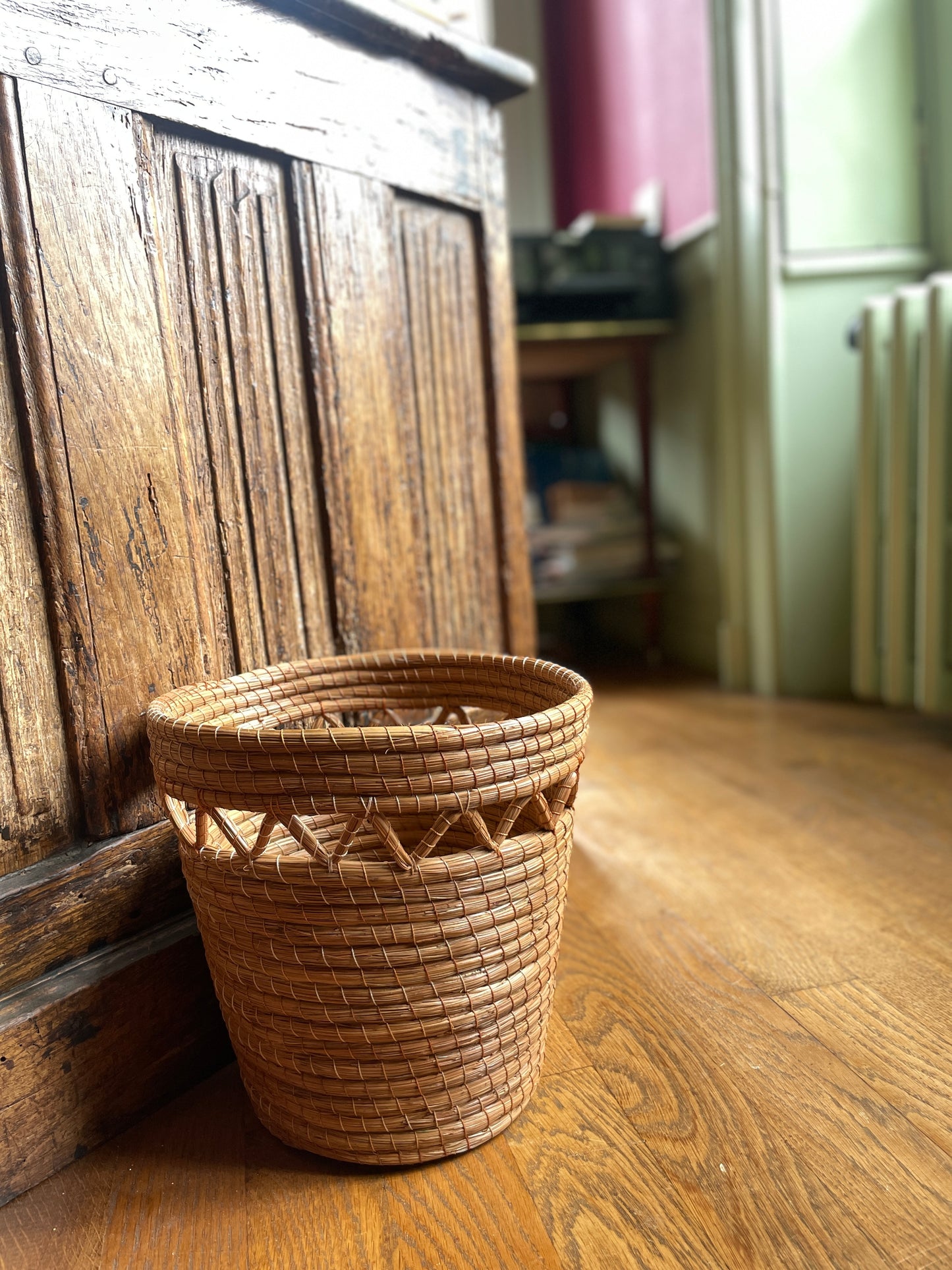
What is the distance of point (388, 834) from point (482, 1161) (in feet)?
0.91

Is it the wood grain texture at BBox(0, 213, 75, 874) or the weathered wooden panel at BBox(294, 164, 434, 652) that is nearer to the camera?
the wood grain texture at BBox(0, 213, 75, 874)

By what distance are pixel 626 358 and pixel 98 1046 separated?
2228 mm

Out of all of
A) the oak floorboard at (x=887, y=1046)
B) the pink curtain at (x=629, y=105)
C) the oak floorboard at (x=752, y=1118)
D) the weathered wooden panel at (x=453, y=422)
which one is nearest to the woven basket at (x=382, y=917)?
the oak floorboard at (x=752, y=1118)

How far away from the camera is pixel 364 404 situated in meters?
1.01

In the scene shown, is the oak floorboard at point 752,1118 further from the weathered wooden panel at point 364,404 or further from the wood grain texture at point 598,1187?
the weathered wooden panel at point 364,404

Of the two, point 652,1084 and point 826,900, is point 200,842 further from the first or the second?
point 826,900

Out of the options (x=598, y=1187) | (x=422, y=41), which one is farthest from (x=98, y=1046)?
(x=422, y=41)

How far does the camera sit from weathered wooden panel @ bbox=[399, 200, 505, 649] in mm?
1098

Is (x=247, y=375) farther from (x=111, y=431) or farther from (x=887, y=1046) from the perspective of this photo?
(x=887, y=1046)

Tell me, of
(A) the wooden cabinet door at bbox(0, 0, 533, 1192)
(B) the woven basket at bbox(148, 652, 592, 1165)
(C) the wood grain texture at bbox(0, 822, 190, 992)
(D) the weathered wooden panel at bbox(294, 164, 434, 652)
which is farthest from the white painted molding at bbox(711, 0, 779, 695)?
(C) the wood grain texture at bbox(0, 822, 190, 992)

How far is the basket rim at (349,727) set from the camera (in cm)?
61

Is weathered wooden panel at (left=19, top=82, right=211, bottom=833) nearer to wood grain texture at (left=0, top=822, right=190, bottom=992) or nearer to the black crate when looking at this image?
wood grain texture at (left=0, top=822, right=190, bottom=992)

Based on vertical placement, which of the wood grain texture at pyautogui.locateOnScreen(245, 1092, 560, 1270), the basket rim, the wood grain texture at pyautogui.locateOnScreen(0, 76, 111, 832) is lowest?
the wood grain texture at pyautogui.locateOnScreen(245, 1092, 560, 1270)

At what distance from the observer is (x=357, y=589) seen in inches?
39.6
